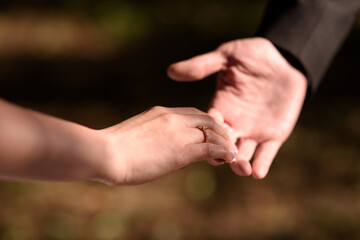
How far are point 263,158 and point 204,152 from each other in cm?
41

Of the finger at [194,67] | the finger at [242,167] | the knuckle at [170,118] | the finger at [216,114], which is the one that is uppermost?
the finger at [194,67]

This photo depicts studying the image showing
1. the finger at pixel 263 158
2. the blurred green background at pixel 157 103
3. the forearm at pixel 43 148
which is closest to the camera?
the forearm at pixel 43 148

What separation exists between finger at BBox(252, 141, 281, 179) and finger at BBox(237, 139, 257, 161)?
29mm

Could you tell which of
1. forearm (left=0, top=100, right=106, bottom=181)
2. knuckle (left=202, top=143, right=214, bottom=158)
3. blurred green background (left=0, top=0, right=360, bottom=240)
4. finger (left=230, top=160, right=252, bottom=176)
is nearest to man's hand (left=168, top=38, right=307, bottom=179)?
finger (left=230, top=160, right=252, bottom=176)

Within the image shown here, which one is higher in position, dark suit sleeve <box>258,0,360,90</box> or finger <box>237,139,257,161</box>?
dark suit sleeve <box>258,0,360,90</box>

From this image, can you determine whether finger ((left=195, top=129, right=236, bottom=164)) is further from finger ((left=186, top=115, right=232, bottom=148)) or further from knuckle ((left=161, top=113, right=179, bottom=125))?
knuckle ((left=161, top=113, right=179, bottom=125))

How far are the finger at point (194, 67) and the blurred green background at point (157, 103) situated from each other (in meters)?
1.19

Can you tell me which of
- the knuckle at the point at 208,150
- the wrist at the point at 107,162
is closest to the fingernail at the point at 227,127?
the knuckle at the point at 208,150

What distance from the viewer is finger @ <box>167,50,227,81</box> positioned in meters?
2.00

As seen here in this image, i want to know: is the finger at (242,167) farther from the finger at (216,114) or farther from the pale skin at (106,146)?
the finger at (216,114)

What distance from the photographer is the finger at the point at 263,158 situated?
1869mm

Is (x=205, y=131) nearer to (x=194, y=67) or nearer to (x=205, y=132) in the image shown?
(x=205, y=132)

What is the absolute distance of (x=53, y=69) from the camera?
4.04m

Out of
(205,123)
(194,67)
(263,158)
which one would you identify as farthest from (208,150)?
(194,67)
